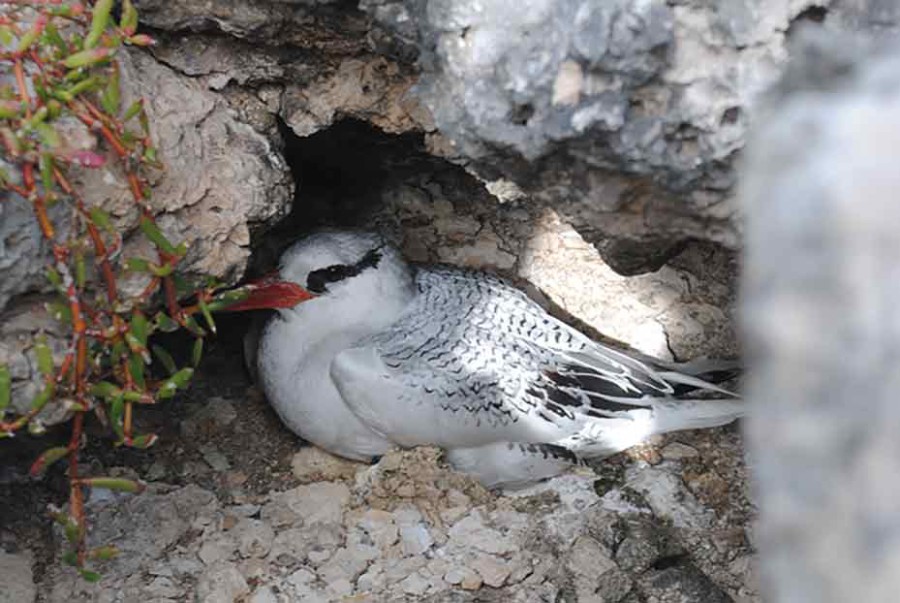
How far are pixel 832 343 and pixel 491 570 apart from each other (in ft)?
6.05

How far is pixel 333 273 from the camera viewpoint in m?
3.23

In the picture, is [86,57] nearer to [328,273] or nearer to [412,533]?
[328,273]

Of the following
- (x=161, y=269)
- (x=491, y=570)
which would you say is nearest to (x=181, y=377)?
(x=161, y=269)

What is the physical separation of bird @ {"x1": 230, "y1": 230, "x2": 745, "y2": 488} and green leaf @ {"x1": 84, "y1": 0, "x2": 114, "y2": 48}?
88 cm

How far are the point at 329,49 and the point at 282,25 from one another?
A: 0.45ft

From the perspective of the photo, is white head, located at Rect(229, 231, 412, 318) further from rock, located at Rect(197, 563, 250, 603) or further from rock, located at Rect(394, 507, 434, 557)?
rock, located at Rect(197, 563, 250, 603)

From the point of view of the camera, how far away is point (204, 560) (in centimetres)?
270

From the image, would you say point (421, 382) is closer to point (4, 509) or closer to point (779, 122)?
point (4, 509)

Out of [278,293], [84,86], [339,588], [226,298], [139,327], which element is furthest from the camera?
[278,293]

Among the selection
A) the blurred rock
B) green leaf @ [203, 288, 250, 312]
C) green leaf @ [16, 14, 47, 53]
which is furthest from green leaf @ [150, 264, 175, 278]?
the blurred rock

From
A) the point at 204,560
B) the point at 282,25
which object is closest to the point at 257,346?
the point at 204,560

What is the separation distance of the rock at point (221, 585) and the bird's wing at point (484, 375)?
1.77 feet

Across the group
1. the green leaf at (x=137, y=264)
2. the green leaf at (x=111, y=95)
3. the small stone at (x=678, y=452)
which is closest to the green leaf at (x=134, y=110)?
the green leaf at (x=111, y=95)

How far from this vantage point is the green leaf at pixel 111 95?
7.56 feet
